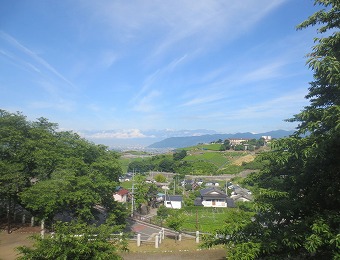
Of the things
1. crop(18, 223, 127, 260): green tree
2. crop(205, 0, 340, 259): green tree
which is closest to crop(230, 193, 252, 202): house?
crop(205, 0, 340, 259): green tree

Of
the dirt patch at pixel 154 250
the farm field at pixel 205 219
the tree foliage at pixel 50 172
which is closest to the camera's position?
the dirt patch at pixel 154 250

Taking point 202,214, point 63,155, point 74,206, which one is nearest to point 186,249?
point 74,206

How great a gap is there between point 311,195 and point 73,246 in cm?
738

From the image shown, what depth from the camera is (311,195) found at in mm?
7598

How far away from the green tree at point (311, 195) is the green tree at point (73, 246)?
3.75 m

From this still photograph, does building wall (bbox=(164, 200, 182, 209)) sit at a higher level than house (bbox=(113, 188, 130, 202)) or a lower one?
lower

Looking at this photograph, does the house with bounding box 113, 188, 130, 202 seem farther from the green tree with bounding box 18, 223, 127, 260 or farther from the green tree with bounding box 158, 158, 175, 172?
the green tree with bounding box 158, 158, 175, 172

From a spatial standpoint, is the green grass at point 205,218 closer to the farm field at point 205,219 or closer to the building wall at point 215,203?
the farm field at point 205,219

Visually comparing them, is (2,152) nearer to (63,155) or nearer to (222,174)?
(63,155)

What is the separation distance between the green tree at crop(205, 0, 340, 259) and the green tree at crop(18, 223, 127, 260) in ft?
12.3

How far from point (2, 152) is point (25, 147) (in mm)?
1754

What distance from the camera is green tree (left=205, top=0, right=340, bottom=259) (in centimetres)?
579

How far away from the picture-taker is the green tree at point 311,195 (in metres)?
5.79

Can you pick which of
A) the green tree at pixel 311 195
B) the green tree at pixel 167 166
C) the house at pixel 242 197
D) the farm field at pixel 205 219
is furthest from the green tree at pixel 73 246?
the green tree at pixel 167 166
